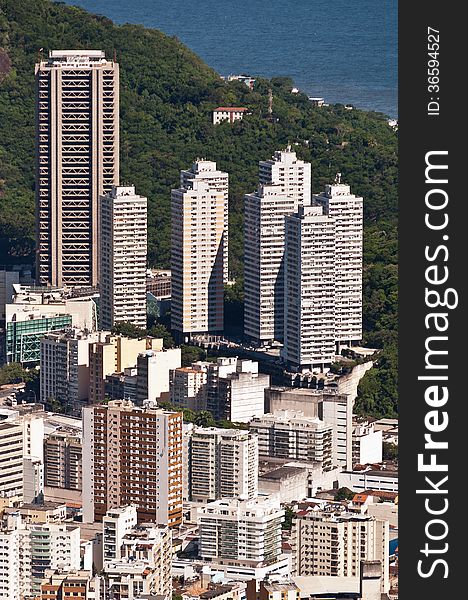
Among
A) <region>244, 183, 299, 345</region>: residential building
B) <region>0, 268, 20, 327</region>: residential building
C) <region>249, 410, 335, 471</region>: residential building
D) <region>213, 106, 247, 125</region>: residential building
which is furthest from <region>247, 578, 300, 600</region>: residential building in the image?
<region>213, 106, 247, 125</region>: residential building

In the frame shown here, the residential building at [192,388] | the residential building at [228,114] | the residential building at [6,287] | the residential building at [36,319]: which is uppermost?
the residential building at [228,114]

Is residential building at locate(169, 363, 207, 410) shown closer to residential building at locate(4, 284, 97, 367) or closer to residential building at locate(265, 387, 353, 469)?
residential building at locate(265, 387, 353, 469)

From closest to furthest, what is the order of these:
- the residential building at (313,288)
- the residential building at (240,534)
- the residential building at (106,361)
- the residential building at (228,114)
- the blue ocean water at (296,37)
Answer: the residential building at (240,534) < the residential building at (106,361) < the residential building at (313,288) < the residential building at (228,114) < the blue ocean water at (296,37)

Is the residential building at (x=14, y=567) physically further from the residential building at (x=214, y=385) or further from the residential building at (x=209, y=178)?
the residential building at (x=209, y=178)

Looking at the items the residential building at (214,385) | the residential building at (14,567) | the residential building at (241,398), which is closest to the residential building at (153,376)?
the residential building at (214,385)

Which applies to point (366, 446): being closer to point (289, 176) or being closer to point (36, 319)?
point (36, 319)

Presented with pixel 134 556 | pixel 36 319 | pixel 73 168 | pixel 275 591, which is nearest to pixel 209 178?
pixel 73 168
